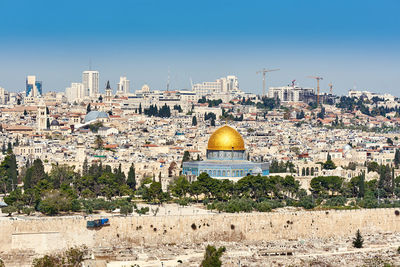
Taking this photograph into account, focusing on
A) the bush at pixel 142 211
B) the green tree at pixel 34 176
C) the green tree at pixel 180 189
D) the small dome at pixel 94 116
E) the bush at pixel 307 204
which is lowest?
the bush at pixel 142 211

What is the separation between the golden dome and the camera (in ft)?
237

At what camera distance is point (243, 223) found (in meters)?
55.3

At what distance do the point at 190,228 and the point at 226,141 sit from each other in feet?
62.4

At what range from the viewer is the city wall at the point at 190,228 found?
50656mm

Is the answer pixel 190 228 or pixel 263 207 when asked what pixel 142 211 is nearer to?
pixel 190 228

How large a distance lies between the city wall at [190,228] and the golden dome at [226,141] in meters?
16.0

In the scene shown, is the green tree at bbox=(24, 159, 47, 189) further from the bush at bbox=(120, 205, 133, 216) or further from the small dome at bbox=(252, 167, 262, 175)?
the small dome at bbox=(252, 167, 262, 175)

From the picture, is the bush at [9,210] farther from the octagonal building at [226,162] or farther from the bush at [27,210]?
the octagonal building at [226,162]

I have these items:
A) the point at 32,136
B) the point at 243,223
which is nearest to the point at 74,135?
the point at 32,136

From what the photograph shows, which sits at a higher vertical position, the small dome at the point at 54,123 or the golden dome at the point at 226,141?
the small dome at the point at 54,123

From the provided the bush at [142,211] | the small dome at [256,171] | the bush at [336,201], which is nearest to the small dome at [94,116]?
the small dome at [256,171]

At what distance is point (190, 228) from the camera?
54.2 m

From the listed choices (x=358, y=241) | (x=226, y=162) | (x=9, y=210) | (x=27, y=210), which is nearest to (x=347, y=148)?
(x=226, y=162)

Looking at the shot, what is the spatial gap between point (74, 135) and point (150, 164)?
113ft
